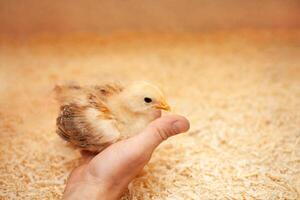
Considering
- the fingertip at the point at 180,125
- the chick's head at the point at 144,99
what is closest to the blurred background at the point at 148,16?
the chick's head at the point at 144,99

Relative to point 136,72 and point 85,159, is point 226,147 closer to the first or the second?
point 85,159

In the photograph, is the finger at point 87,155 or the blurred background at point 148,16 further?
the blurred background at point 148,16

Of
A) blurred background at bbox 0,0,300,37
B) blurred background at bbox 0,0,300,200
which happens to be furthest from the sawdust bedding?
blurred background at bbox 0,0,300,37

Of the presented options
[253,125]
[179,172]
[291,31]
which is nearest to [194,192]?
[179,172]

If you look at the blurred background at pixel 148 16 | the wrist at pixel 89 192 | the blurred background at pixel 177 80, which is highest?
the blurred background at pixel 148 16

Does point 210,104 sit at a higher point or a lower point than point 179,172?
higher

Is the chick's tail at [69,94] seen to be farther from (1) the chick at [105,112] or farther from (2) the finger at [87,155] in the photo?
(2) the finger at [87,155]

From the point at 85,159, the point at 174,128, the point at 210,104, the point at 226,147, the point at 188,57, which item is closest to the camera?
the point at 174,128
